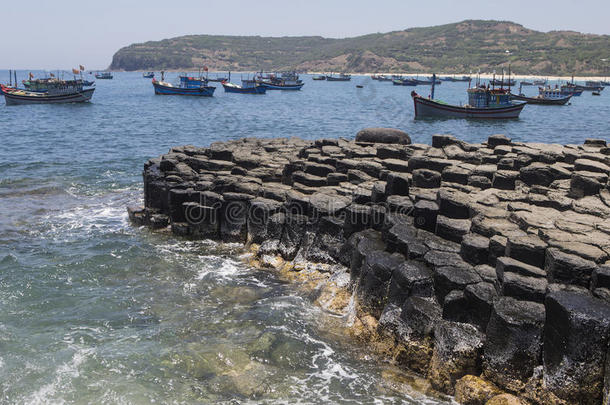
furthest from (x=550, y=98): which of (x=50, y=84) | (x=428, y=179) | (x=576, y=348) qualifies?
(x=576, y=348)

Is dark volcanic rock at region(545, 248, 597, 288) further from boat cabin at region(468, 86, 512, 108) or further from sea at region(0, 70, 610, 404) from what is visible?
boat cabin at region(468, 86, 512, 108)

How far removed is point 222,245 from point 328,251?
10.9 ft

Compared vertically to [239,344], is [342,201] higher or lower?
higher

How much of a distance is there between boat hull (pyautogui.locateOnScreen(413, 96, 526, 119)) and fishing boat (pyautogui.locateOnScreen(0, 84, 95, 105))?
4184 centimetres

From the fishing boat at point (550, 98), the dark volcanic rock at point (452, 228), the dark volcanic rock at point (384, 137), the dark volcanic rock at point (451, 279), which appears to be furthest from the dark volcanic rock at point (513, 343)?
the fishing boat at point (550, 98)

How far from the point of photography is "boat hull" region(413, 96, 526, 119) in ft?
162

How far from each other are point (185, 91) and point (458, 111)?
1778 inches

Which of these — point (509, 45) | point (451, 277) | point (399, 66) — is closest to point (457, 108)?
point (451, 277)

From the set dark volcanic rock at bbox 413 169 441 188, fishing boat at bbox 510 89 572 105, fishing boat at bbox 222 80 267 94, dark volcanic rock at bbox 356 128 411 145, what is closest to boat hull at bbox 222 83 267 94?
fishing boat at bbox 222 80 267 94

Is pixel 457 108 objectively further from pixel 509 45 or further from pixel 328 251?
pixel 509 45

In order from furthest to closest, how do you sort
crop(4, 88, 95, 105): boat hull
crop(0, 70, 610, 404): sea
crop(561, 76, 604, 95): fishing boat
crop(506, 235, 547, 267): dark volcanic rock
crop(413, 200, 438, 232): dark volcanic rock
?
crop(561, 76, 604, 95): fishing boat, crop(4, 88, 95, 105): boat hull, crop(413, 200, 438, 232): dark volcanic rock, crop(506, 235, 547, 267): dark volcanic rock, crop(0, 70, 610, 404): sea

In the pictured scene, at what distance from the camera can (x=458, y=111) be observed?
162 feet

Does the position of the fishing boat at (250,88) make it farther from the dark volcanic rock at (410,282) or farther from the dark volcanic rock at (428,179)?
the dark volcanic rock at (410,282)

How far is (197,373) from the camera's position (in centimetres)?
793
